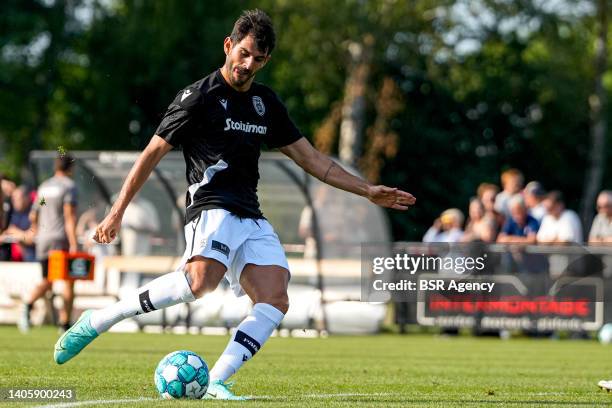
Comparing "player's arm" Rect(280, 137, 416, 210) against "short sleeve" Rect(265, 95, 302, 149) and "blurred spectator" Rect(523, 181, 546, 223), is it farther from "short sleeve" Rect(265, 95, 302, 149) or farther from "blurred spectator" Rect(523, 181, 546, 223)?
"blurred spectator" Rect(523, 181, 546, 223)

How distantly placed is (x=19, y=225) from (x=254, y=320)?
46.2 feet

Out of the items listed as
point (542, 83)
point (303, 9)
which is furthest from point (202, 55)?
point (542, 83)

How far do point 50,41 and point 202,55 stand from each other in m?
5.05

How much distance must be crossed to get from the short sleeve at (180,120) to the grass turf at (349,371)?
155 cm

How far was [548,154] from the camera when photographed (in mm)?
57812

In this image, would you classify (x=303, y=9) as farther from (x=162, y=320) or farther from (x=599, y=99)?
(x=162, y=320)

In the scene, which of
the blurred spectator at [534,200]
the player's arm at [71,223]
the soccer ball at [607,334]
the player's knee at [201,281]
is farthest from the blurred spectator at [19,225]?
the player's knee at [201,281]

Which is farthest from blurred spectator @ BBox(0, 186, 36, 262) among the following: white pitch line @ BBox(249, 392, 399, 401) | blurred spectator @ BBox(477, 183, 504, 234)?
white pitch line @ BBox(249, 392, 399, 401)

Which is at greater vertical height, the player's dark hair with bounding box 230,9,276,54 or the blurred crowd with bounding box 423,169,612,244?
the player's dark hair with bounding box 230,9,276,54

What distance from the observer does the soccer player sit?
868cm

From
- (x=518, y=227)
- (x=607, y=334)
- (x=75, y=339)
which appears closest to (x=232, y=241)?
(x=75, y=339)

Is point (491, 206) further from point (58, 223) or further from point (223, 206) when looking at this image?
point (223, 206)

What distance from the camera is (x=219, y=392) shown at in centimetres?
866

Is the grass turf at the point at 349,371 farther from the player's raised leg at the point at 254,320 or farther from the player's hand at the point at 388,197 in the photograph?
the player's hand at the point at 388,197
